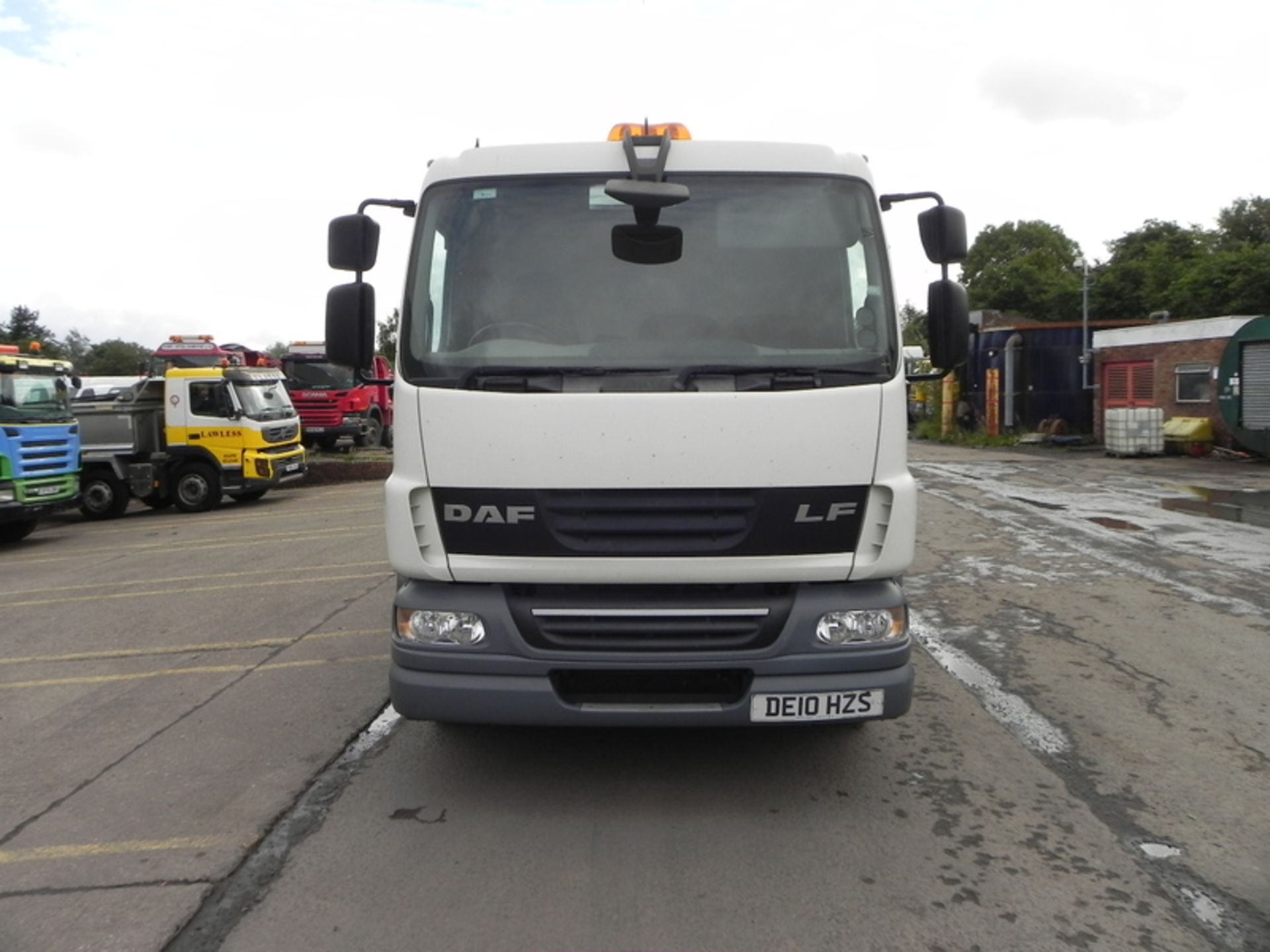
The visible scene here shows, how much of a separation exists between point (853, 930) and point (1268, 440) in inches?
959

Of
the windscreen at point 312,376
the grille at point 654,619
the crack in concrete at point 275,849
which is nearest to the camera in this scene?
the crack in concrete at point 275,849

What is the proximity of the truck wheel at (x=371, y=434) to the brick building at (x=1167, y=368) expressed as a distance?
64.0 ft

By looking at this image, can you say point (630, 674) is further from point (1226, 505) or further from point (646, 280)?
point (1226, 505)

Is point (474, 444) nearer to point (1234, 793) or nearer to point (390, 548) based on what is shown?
point (390, 548)

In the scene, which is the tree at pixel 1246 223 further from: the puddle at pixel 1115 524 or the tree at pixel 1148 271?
the puddle at pixel 1115 524

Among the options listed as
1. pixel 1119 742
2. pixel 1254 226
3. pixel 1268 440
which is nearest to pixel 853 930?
pixel 1119 742

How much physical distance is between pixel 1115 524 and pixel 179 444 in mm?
14184

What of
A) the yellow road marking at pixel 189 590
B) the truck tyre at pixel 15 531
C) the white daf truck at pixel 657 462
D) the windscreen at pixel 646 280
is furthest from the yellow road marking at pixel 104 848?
the truck tyre at pixel 15 531

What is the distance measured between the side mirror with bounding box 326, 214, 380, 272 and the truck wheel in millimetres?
24593

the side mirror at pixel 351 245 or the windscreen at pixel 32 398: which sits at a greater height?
the side mirror at pixel 351 245

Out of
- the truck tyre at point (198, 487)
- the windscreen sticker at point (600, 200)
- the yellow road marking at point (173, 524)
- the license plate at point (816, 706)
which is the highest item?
the windscreen sticker at point (600, 200)

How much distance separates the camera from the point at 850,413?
4.41 m

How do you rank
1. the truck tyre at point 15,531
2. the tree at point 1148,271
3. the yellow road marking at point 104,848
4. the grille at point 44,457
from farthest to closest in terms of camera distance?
the tree at point 1148,271, the truck tyre at point 15,531, the grille at point 44,457, the yellow road marking at point 104,848

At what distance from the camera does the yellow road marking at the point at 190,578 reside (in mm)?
11172
